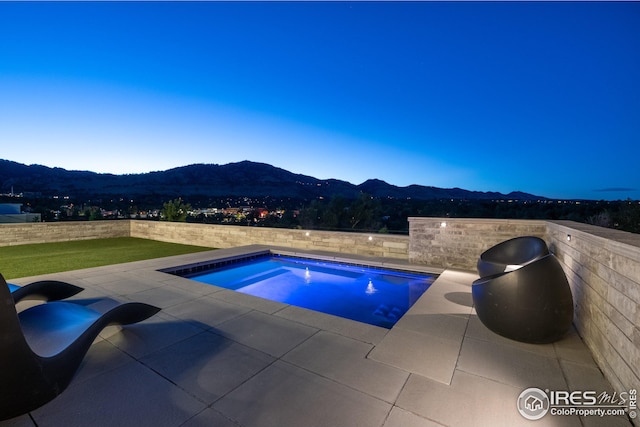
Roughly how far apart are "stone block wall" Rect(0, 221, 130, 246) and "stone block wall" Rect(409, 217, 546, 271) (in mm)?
14510

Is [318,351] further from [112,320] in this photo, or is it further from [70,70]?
[70,70]

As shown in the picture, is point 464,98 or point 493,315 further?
point 464,98

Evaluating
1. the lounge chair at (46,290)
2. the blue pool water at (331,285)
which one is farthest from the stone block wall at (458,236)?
the lounge chair at (46,290)

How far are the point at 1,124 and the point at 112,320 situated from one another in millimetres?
35319

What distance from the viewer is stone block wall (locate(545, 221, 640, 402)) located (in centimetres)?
190

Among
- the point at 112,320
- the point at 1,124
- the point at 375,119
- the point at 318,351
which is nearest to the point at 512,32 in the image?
the point at 375,119

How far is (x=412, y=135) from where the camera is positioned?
23.3 meters

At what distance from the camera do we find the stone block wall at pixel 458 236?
5.84 meters

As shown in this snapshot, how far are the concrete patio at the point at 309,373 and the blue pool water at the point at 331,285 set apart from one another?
1.15 meters

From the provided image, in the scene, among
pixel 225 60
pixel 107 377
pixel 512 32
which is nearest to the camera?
pixel 107 377

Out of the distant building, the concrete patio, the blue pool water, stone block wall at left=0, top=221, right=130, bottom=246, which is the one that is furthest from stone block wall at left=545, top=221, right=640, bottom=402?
the distant building

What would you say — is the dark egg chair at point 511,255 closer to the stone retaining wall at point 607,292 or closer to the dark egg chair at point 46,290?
the stone retaining wall at point 607,292

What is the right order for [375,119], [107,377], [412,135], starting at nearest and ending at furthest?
[107,377], [375,119], [412,135]

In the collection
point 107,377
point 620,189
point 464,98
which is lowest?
point 107,377
